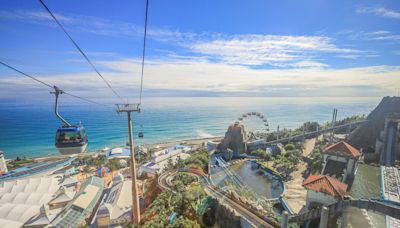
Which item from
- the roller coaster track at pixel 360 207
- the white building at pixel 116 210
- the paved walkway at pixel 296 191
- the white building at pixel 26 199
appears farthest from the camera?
the white building at pixel 26 199

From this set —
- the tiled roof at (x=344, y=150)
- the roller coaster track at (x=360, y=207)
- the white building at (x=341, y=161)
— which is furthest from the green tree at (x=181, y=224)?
the tiled roof at (x=344, y=150)

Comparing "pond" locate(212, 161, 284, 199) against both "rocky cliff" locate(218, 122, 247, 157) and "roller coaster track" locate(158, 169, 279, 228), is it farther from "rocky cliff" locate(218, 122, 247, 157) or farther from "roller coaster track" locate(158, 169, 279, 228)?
"rocky cliff" locate(218, 122, 247, 157)

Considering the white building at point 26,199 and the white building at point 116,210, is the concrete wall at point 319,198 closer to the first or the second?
the white building at point 116,210

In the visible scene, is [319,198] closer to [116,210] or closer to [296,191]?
[296,191]

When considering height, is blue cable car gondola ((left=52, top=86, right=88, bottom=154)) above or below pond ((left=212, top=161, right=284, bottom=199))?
above

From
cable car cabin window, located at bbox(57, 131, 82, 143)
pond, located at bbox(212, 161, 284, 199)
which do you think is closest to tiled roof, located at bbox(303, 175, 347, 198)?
pond, located at bbox(212, 161, 284, 199)

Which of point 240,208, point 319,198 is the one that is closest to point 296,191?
point 319,198

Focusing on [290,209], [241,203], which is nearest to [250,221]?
[241,203]
